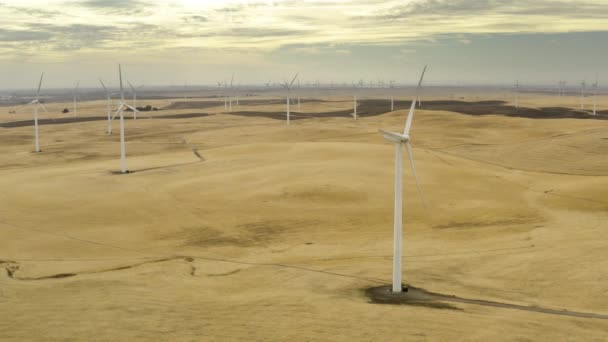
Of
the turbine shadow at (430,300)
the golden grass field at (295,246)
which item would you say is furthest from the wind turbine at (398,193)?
the golden grass field at (295,246)

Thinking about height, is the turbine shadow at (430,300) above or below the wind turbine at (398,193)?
below

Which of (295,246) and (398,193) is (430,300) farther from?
(295,246)

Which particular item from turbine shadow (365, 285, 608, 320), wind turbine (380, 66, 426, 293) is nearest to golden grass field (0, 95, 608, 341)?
turbine shadow (365, 285, 608, 320)

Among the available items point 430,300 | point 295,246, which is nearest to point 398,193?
point 430,300

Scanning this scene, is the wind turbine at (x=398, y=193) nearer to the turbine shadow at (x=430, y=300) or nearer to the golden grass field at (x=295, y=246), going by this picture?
the turbine shadow at (x=430, y=300)

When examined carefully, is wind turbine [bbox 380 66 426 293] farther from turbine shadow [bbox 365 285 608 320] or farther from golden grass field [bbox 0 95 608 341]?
golden grass field [bbox 0 95 608 341]

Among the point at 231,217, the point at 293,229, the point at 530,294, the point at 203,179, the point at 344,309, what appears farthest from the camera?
the point at 203,179

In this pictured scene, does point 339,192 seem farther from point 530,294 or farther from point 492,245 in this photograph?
point 530,294

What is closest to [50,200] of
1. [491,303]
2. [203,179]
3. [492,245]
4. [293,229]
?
[203,179]
